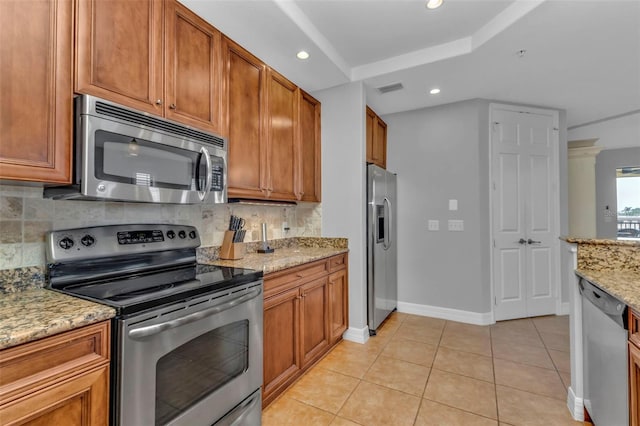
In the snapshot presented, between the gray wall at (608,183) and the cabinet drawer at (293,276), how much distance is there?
6178mm

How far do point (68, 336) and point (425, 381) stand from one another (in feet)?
7.06

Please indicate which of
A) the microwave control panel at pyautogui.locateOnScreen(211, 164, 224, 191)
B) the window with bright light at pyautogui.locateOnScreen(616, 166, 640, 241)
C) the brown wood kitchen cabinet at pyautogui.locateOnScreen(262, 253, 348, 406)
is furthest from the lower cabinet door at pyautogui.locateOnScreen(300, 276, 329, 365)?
the window with bright light at pyautogui.locateOnScreen(616, 166, 640, 241)

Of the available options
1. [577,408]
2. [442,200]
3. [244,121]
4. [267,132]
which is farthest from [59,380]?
[442,200]

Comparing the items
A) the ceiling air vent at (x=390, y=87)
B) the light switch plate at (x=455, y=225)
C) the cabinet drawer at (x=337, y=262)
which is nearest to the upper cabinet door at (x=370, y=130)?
the ceiling air vent at (x=390, y=87)

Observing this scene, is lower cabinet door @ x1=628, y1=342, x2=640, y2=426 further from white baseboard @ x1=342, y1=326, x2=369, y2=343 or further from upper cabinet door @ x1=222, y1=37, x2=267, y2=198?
upper cabinet door @ x1=222, y1=37, x2=267, y2=198

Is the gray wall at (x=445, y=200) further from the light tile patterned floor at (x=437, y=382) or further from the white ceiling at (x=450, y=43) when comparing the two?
the light tile patterned floor at (x=437, y=382)

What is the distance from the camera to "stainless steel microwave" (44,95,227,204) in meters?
1.28

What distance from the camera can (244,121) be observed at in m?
2.21

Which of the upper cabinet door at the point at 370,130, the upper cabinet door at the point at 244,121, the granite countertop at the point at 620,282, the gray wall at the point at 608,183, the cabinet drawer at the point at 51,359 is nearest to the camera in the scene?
the cabinet drawer at the point at 51,359

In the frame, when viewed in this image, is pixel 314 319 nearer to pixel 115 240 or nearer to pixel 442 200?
pixel 115 240

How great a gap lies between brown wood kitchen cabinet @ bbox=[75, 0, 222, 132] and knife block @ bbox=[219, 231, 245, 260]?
765mm

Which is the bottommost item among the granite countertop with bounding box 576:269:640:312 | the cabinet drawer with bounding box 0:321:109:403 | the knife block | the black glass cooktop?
the cabinet drawer with bounding box 0:321:109:403

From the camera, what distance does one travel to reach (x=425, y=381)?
218 centimetres

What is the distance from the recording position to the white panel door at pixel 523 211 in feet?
11.3
